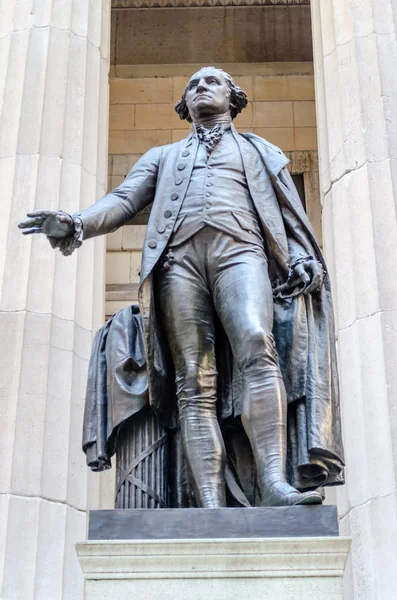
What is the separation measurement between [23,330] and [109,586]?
516cm

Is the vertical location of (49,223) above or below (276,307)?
above

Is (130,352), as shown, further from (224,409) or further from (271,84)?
(271,84)

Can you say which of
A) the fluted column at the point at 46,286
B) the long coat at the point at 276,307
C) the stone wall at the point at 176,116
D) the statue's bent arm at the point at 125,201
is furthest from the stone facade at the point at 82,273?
the statue's bent arm at the point at 125,201

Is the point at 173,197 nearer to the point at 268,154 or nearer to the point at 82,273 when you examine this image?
the point at 268,154

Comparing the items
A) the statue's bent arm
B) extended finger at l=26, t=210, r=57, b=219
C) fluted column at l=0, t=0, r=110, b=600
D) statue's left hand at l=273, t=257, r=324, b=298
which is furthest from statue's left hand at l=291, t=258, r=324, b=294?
fluted column at l=0, t=0, r=110, b=600

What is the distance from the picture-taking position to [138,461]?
6.31 metres

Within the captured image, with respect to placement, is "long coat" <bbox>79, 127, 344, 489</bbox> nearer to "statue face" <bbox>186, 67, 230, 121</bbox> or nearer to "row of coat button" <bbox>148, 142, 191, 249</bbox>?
"row of coat button" <bbox>148, 142, 191, 249</bbox>

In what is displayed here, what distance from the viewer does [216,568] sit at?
5398 mm

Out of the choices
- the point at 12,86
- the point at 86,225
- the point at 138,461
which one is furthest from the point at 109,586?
the point at 12,86

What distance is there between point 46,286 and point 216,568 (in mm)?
5563

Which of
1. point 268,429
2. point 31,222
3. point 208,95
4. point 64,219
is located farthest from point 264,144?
point 268,429

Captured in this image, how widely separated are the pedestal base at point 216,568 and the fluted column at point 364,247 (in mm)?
3948

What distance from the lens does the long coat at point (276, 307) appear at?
6.12 m

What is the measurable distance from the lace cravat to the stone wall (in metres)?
7.99
